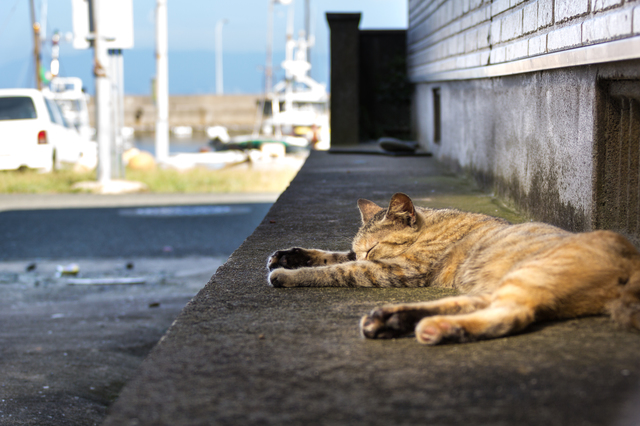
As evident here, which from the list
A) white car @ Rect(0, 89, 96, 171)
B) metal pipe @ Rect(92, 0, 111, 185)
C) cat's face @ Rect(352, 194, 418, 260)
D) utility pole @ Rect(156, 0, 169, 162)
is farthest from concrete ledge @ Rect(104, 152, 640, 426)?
utility pole @ Rect(156, 0, 169, 162)

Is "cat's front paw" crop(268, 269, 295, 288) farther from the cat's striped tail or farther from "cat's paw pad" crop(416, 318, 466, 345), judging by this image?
the cat's striped tail

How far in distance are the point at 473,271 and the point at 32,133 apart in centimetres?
1215

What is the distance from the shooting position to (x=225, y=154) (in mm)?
26844

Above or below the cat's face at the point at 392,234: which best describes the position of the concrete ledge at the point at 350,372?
below

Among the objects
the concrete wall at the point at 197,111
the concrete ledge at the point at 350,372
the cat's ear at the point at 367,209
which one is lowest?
the concrete ledge at the point at 350,372

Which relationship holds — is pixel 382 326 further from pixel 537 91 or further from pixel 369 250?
pixel 537 91

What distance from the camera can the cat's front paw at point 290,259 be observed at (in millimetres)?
3514

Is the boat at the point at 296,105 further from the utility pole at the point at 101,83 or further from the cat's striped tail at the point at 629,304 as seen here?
the cat's striped tail at the point at 629,304

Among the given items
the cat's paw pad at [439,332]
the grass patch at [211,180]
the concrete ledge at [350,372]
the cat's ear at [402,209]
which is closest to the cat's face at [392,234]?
the cat's ear at [402,209]

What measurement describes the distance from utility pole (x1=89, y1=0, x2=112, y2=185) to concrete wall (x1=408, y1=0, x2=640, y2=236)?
28.6ft

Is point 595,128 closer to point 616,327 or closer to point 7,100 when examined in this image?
point 616,327

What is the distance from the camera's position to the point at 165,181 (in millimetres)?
16516

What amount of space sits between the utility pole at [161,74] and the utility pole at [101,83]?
6401 millimetres

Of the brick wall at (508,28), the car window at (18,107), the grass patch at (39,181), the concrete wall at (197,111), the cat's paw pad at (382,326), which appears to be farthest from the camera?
the concrete wall at (197,111)
